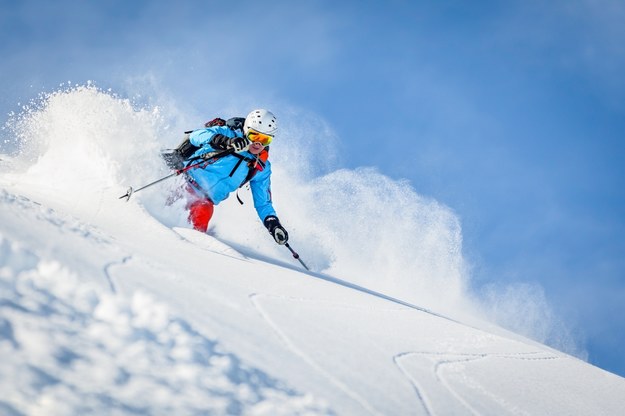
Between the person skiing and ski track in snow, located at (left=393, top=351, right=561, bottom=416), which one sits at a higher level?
the person skiing

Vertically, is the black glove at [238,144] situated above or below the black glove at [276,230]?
above

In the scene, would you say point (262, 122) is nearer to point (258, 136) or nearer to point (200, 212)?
point (258, 136)

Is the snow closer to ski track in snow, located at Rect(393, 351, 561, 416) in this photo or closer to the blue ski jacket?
ski track in snow, located at Rect(393, 351, 561, 416)

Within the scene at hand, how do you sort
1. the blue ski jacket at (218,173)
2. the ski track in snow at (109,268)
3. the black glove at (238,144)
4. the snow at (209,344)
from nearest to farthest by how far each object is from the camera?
the snow at (209,344) → the ski track in snow at (109,268) → the black glove at (238,144) → the blue ski jacket at (218,173)

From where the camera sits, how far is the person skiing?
730 cm

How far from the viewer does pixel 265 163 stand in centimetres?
786

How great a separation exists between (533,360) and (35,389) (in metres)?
3.43

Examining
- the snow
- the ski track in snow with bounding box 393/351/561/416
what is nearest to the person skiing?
the snow

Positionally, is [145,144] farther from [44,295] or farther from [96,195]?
[44,295]

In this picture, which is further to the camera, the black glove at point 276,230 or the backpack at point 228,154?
the backpack at point 228,154

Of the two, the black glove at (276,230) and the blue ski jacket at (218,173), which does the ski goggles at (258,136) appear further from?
the black glove at (276,230)

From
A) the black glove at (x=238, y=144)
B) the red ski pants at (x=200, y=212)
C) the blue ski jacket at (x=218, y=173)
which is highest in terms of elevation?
the black glove at (x=238, y=144)

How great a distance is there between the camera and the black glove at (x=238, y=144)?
7164 mm

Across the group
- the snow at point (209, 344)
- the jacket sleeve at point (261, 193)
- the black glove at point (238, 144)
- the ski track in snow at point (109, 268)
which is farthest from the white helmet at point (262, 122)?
the ski track in snow at point (109, 268)
